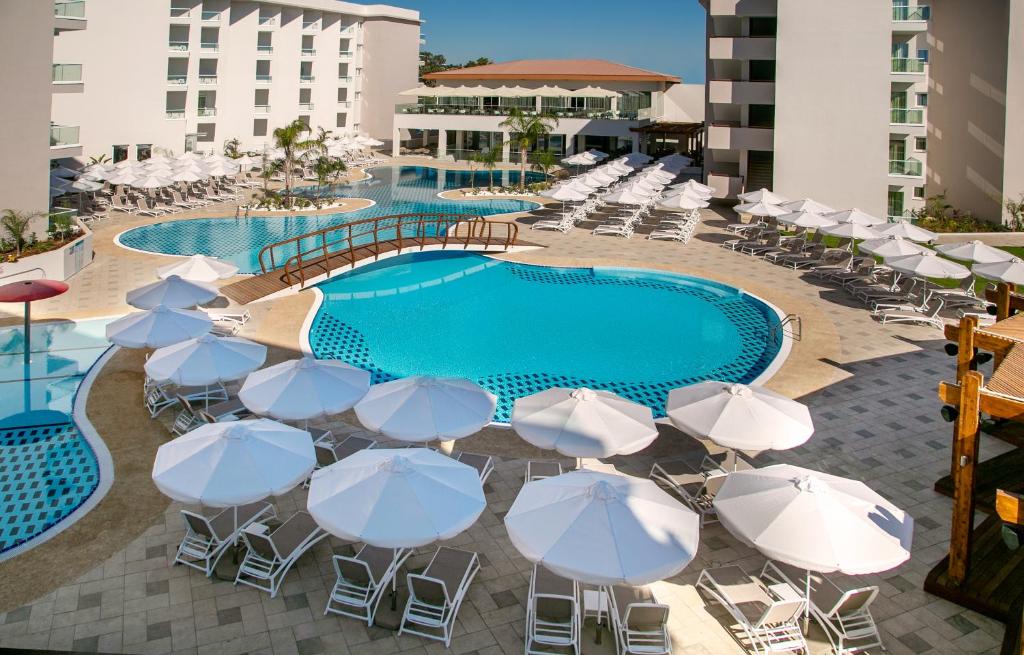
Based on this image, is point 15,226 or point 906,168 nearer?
point 15,226

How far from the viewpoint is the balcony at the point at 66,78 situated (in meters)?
21.4

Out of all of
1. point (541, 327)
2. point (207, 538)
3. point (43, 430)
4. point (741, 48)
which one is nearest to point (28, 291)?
point (43, 430)

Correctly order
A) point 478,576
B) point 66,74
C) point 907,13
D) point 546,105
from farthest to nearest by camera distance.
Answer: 1. point 546,105
2. point 907,13
3. point 66,74
4. point 478,576

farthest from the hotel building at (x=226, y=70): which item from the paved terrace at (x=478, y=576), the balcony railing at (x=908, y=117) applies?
the balcony railing at (x=908, y=117)

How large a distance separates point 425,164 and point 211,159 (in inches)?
641

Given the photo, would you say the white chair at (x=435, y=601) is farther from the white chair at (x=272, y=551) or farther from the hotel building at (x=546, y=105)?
the hotel building at (x=546, y=105)

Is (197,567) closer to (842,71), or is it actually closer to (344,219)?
(344,219)

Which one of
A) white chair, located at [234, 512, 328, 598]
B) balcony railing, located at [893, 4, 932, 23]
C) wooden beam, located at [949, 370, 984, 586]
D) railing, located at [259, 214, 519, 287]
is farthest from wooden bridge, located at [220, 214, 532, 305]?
balcony railing, located at [893, 4, 932, 23]

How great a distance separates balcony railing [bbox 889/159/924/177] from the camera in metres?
28.3

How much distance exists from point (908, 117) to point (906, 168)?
6.05ft

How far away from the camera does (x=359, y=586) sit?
7.59 m

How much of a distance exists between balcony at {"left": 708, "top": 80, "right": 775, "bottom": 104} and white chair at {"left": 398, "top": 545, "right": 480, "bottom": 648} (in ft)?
87.8

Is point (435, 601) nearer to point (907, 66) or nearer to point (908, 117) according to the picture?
point (908, 117)

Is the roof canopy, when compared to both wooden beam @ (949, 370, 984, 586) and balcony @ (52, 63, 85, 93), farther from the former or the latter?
wooden beam @ (949, 370, 984, 586)
